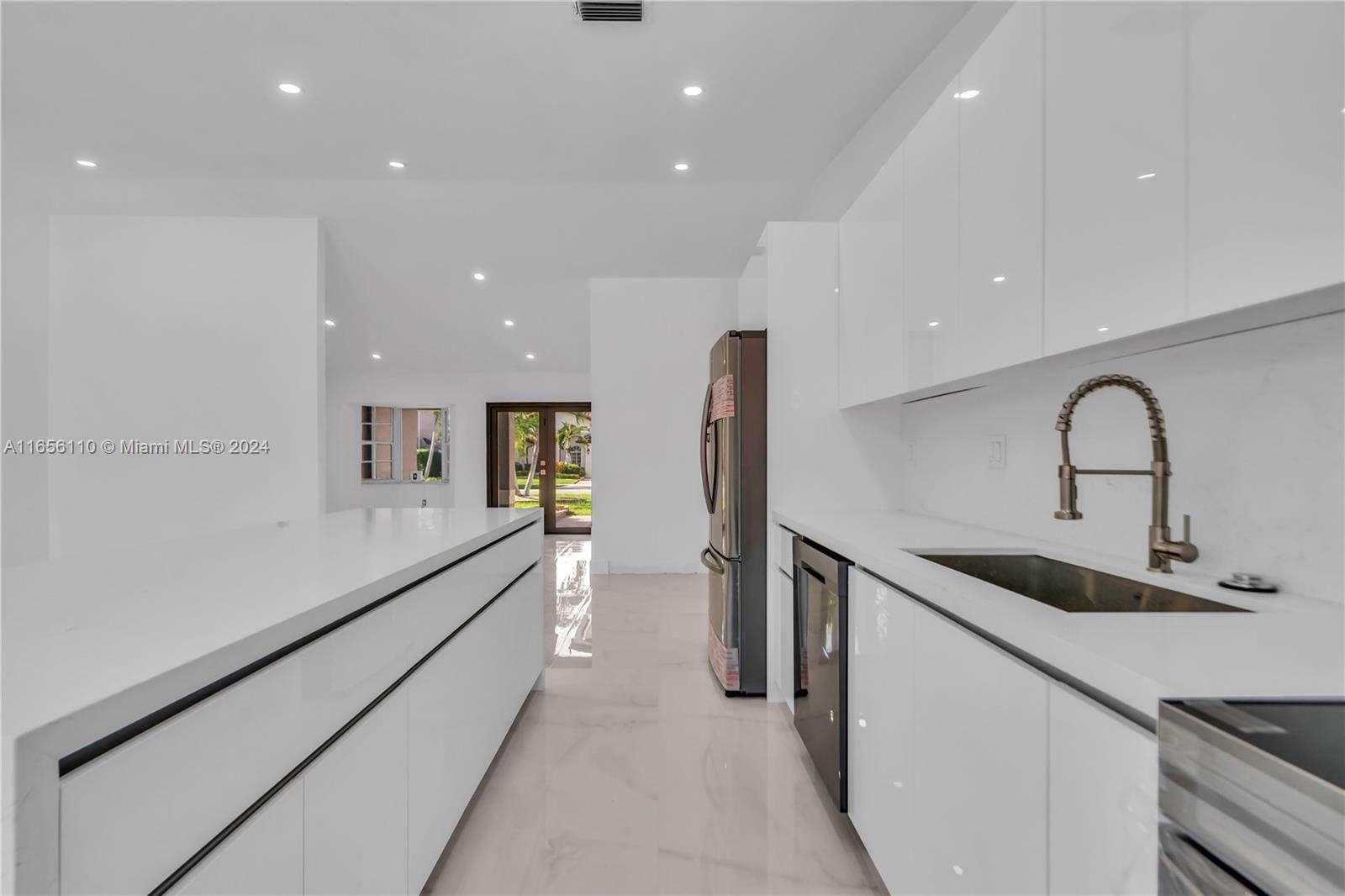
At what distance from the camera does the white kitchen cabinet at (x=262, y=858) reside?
686 mm

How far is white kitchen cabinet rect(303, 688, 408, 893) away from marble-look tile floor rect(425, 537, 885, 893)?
1.52ft

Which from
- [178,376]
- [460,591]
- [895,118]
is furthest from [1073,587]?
[178,376]

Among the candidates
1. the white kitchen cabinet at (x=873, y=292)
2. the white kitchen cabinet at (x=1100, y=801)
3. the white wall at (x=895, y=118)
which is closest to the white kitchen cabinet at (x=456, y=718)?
the white kitchen cabinet at (x=1100, y=801)

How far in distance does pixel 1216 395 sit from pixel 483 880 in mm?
2084

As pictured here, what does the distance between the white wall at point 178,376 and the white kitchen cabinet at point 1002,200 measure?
473 cm

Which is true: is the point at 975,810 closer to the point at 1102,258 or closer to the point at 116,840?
the point at 1102,258

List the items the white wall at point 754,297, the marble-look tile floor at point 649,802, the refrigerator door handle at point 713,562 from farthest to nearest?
the white wall at point 754,297, the refrigerator door handle at point 713,562, the marble-look tile floor at point 649,802

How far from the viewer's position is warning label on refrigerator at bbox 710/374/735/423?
8.81 feet

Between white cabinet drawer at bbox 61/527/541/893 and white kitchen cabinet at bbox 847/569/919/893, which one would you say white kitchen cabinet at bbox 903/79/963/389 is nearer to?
white kitchen cabinet at bbox 847/569/919/893

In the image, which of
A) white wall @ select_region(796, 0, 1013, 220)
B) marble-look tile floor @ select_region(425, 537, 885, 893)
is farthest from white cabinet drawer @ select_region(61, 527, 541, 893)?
white wall @ select_region(796, 0, 1013, 220)

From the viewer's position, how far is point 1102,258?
3.55 ft

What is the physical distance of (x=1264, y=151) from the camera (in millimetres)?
799

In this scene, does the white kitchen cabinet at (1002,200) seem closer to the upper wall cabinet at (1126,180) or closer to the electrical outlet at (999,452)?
the upper wall cabinet at (1126,180)

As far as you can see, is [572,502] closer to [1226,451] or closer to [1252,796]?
[1226,451]
